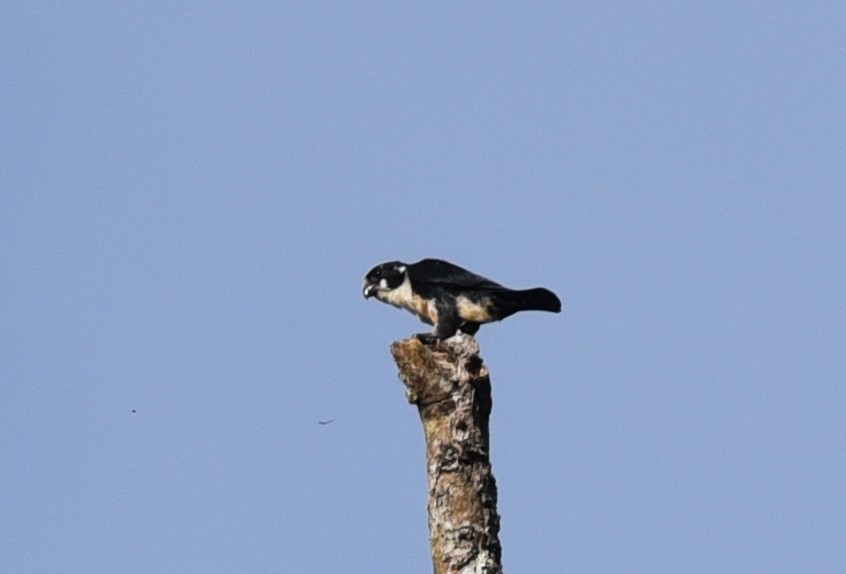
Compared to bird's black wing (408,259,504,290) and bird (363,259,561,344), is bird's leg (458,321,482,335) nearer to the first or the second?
bird (363,259,561,344)

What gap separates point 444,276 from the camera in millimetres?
13570

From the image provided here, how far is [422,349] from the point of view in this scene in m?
9.61

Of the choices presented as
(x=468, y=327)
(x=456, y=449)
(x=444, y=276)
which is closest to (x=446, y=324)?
(x=468, y=327)

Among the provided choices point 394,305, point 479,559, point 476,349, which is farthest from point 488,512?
point 394,305

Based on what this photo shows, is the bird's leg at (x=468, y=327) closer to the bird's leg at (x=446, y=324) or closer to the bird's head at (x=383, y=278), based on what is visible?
the bird's leg at (x=446, y=324)

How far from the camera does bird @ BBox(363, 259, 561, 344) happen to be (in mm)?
13094

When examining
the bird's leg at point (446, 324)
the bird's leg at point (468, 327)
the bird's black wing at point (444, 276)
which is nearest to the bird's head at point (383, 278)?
the bird's black wing at point (444, 276)

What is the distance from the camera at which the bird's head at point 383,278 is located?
14.3 metres

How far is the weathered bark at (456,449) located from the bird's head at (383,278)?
464 centimetres

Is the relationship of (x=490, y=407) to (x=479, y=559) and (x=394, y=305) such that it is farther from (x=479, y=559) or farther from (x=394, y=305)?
(x=394, y=305)

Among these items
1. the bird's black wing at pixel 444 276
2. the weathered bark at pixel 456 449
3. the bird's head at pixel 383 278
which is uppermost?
the bird's head at pixel 383 278

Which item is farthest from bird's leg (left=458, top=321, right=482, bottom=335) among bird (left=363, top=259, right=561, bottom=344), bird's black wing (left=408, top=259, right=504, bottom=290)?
bird's black wing (left=408, top=259, right=504, bottom=290)

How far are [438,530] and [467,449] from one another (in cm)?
48

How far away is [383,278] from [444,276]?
107 centimetres
